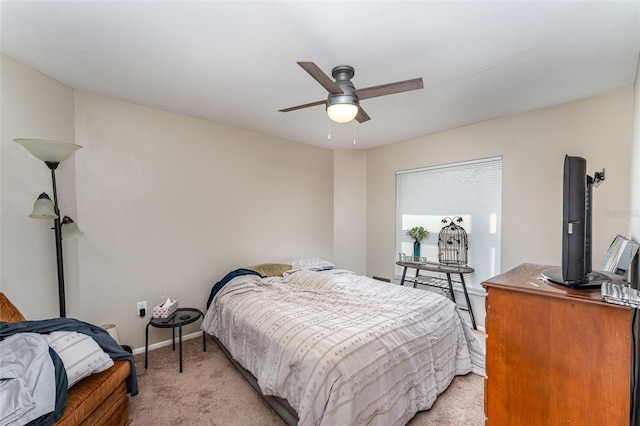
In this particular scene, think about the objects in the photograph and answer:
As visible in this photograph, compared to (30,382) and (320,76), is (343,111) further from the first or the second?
(30,382)

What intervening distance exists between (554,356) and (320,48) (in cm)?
201

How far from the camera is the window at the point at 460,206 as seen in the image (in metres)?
3.26

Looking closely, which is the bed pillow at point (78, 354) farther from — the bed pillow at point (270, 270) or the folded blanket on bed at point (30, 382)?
the bed pillow at point (270, 270)

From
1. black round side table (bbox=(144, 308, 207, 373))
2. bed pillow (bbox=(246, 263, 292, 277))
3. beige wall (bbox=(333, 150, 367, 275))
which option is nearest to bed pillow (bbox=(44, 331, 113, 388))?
black round side table (bbox=(144, 308, 207, 373))

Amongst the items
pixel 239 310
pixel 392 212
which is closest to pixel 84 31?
pixel 239 310

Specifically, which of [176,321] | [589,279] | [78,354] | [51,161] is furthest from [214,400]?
[589,279]

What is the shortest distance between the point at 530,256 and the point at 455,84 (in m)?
2.01

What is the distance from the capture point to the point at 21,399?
111 centimetres

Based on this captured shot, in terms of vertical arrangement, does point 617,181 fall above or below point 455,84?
below

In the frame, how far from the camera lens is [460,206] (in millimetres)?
3541

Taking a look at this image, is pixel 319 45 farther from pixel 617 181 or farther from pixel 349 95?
pixel 617 181

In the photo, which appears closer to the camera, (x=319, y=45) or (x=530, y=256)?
(x=319, y=45)

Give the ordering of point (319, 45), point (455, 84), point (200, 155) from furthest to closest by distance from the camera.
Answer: point (200, 155), point (455, 84), point (319, 45)

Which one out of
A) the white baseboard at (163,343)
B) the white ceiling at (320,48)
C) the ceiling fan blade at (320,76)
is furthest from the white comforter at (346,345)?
the white ceiling at (320,48)
